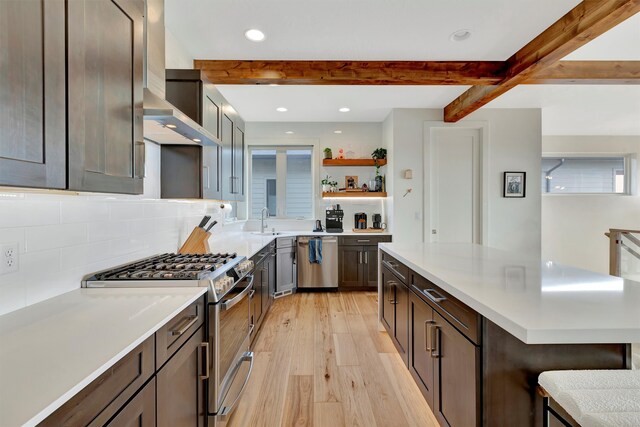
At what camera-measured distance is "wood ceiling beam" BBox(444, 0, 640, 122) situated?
73.4 inches

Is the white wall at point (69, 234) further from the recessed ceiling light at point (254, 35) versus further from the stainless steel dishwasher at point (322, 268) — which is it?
the stainless steel dishwasher at point (322, 268)

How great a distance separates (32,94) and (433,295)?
1786 millimetres

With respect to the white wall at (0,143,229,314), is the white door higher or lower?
higher

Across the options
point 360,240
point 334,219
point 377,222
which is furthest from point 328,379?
point 377,222

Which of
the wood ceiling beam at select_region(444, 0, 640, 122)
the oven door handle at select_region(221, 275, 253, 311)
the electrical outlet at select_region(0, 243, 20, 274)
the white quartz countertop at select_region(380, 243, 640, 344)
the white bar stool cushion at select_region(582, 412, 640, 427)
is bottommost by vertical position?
the white bar stool cushion at select_region(582, 412, 640, 427)

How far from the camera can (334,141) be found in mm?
5004

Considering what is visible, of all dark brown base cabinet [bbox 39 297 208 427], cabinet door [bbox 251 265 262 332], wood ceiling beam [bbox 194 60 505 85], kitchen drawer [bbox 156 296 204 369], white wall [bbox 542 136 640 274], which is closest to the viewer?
dark brown base cabinet [bbox 39 297 208 427]

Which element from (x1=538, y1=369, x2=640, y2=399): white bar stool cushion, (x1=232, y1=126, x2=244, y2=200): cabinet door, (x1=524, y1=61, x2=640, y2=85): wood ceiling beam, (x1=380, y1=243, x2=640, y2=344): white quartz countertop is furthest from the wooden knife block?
(x1=524, y1=61, x2=640, y2=85): wood ceiling beam

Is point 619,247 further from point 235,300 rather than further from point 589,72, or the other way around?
point 235,300

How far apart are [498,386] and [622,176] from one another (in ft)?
23.0

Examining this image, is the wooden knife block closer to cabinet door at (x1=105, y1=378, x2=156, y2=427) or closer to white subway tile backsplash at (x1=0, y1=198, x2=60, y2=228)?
white subway tile backsplash at (x1=0, y1=198, x2=60, y2=228)

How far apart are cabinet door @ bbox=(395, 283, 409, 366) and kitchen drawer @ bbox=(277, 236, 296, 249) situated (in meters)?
2.13

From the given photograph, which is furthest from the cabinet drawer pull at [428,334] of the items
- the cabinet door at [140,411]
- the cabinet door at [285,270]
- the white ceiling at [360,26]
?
the cabinet door at [285,270]

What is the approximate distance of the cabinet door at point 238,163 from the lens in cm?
310
